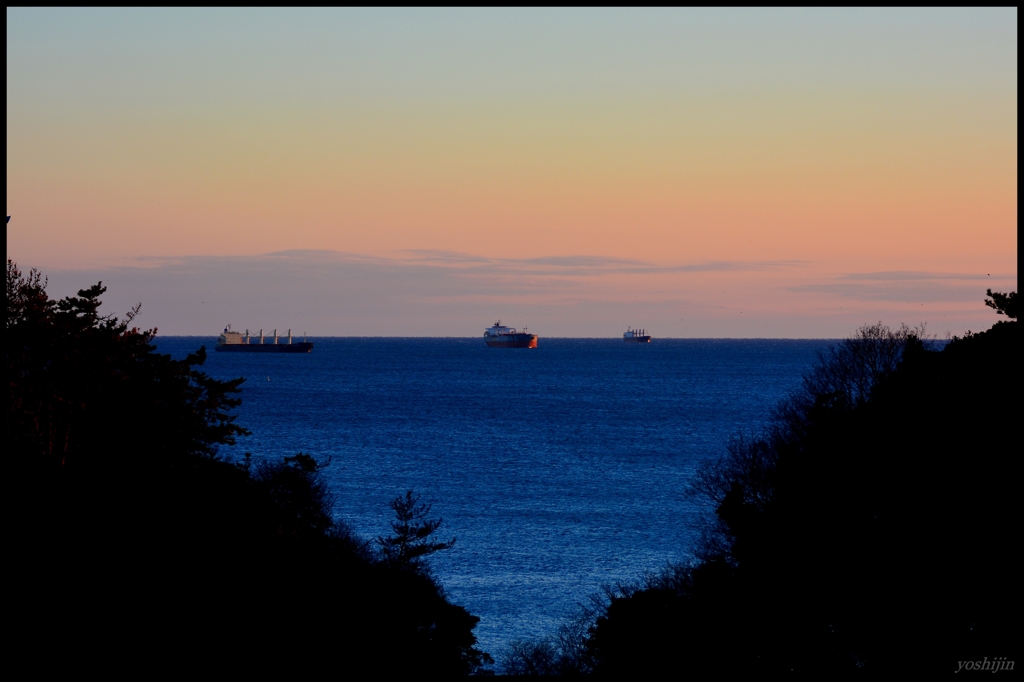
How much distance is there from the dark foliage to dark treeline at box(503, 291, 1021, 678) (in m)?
0.04

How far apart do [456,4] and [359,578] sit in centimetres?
2769

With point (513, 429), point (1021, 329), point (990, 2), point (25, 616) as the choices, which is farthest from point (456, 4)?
point (513, 429)

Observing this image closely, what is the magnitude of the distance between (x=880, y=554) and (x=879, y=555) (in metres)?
0.04

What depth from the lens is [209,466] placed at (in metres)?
36.4

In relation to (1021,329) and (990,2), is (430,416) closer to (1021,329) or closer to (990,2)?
(1021,329)

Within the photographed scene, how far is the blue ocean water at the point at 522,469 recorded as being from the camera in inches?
1945

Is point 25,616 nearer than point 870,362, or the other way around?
point 25,616

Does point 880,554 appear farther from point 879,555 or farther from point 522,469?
point 522,469

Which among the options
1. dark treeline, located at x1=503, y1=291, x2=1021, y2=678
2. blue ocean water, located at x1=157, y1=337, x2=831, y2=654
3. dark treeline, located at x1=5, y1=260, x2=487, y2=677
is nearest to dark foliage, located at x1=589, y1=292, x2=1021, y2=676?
dark treeline, located at x1=503, y1=291, x2=1021, y2=678

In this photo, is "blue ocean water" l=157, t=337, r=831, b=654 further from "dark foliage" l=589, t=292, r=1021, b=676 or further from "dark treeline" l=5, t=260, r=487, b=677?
"dark foliage" l=589, t=292, r=1021, b=676

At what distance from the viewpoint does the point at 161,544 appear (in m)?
31.1

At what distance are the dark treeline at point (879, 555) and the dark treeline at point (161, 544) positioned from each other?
6515mm

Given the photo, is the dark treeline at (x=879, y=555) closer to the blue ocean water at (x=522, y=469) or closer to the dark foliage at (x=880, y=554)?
the dark foliage at (x=880, y=554)

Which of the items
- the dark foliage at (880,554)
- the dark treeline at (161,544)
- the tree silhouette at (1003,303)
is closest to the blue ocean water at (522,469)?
the dark treeline at (161,544)
